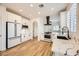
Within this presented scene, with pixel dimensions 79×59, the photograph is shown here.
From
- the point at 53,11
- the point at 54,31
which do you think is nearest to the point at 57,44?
the point at 54,31

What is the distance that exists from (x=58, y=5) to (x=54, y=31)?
432 mm

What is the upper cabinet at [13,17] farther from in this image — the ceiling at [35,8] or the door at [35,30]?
the door at [35,30]

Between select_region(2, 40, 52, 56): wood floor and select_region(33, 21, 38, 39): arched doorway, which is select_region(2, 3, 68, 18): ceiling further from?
select_region(2, 40, 52, 56): wood floor

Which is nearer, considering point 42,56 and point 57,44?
point 42,56

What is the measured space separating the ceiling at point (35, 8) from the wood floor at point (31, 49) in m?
0.48

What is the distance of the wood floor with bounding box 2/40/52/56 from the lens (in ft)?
4.98

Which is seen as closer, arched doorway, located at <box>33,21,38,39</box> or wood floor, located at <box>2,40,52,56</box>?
wood floor, located at <box>2,40,52,56</box>

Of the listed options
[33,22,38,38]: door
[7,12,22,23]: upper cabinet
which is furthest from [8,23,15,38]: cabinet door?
[33,22,38,38]: door

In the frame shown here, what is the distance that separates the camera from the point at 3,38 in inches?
59.0

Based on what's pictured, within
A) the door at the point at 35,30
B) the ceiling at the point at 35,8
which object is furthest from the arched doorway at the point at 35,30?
the ceiling at the point at 35,8

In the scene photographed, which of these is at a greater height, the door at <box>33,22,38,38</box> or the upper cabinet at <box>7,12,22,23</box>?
the upper cabinet at <box>7,12,22,23</box>

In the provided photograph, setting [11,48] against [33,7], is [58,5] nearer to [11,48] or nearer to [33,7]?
[33,7]

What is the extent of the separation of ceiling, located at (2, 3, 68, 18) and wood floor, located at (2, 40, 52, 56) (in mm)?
483

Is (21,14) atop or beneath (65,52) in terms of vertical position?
atop
